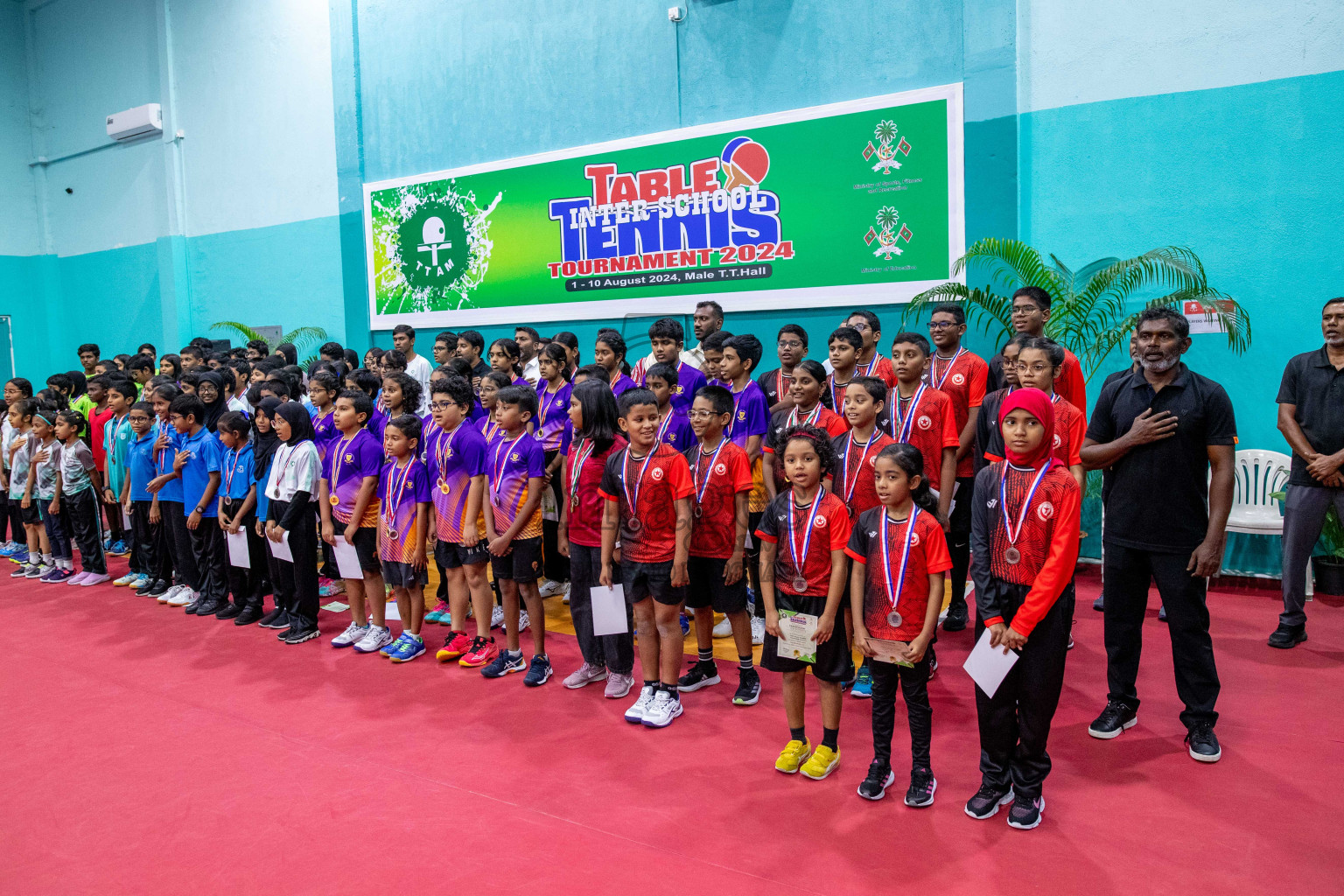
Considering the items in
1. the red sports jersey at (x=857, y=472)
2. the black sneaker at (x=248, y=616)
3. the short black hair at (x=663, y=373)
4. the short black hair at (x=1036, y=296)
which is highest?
the short black hair at (x=1036, y=296)

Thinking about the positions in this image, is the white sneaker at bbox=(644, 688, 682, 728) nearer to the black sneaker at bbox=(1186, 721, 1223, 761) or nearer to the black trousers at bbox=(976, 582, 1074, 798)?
the black trousers at bbox=(976, 582, 1074, 798)

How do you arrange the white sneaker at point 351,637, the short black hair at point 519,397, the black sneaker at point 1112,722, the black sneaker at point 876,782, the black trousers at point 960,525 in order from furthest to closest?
the white sneaker at point 351,637 → the black trousers at point 960,525 → the short black hair at point 519,397 → the black sneaker at point 1112,722 → the black sneaker at point 876,782

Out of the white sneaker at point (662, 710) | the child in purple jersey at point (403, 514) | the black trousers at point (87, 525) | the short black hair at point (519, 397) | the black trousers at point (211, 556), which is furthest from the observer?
the black trousers at point (87, 525)

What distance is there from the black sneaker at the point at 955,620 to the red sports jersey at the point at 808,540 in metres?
2.05

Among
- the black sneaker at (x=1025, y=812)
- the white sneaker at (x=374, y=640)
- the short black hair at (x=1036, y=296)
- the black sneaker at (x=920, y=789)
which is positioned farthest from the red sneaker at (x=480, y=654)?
the short black hair at (x=1036, y=296)

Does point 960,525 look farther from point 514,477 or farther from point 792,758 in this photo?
point 514,477

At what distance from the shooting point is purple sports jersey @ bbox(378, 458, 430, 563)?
203 inches

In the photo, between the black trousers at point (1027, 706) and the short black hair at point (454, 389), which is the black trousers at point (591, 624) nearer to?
the short black hair at point (454, 389)

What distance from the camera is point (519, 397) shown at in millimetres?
4688

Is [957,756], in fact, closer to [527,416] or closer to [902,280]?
[527,416]

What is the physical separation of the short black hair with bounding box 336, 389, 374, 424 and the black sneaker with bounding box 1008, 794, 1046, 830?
4055mm

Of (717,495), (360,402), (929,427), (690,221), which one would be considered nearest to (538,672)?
(717,495)

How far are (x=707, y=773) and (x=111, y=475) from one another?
6101mm

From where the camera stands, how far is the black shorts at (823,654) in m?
3.54
